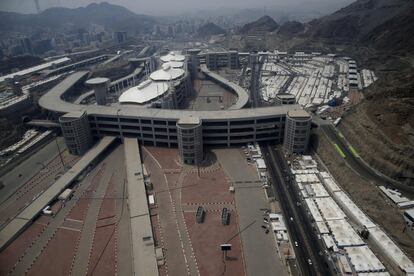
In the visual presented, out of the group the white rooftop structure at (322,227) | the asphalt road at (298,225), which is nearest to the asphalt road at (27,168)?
the asphalt road at (298,225)

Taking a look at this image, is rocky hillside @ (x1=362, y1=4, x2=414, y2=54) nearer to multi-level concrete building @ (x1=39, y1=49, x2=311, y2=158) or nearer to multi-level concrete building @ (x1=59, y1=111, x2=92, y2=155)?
multi-level concrete building @ (x1=39, y1=49, x2=311, y2=158)

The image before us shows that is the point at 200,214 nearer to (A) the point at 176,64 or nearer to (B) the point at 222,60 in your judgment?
(A) the point at 176,64

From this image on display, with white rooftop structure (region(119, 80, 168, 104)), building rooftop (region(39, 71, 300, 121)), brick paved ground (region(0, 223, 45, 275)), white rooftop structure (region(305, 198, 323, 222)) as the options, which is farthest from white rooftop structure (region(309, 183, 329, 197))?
white rooftop structure (region(119, 80, 168, 104))

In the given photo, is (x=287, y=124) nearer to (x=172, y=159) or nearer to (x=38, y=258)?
(x=172, y=159)

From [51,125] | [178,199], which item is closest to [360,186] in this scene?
[178,199]

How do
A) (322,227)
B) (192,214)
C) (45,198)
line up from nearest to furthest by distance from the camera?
1. (322,227)
2. (192,214)
3. (45,198)

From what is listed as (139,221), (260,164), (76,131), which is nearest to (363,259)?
(260,164)

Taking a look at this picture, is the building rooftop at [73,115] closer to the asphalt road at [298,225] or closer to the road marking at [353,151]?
the asphalt road at [298,225]
